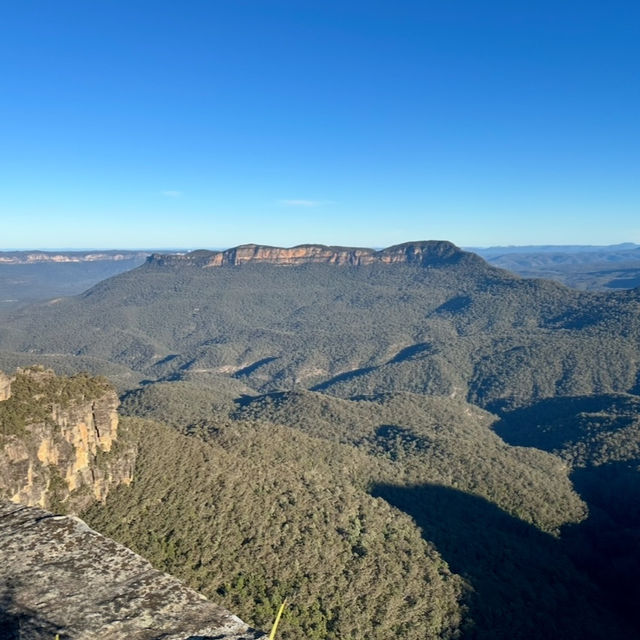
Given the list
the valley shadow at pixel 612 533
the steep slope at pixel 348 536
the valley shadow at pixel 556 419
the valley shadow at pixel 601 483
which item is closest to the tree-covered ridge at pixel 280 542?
the steep slope at pixel 348 536

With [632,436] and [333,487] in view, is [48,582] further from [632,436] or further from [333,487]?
[632,436]

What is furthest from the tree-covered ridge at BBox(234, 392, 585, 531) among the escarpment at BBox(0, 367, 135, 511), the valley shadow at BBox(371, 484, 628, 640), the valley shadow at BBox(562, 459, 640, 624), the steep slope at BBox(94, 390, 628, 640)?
the escarpment at BBox(0, 367, 135, 511)

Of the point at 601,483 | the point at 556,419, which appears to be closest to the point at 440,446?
the point at 601,483

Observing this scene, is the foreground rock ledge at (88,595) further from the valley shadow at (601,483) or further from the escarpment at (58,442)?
the valley shadow at (601,483)

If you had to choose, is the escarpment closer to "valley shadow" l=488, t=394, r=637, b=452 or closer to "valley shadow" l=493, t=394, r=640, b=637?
"valley shadow" l=493, t=394, r=640, b=637

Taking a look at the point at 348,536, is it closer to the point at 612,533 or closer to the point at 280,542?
the point at 280,542

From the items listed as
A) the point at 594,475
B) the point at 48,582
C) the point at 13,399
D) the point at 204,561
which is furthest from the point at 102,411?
the point at 594,475
